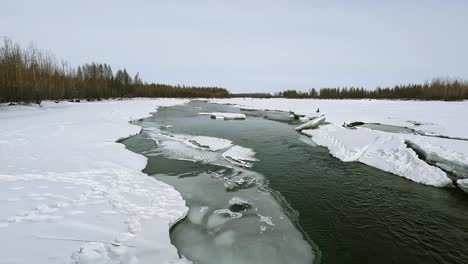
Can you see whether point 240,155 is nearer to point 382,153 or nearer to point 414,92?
point 382,153

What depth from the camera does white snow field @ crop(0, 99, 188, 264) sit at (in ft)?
10.0

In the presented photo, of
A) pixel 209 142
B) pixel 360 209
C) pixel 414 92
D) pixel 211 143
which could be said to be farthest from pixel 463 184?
pixel 414 92

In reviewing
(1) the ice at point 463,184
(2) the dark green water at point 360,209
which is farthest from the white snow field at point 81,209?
(1) the ice at point 463,184

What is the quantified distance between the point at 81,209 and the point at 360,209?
5.67 metres

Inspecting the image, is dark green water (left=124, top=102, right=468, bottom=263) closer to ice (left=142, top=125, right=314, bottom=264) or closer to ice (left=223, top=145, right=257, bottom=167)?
ice (left=142, top=125, right=314, bottom=264)

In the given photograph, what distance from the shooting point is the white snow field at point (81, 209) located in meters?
3.05

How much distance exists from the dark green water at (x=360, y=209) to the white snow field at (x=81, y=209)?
2.02 ft

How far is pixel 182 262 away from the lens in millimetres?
3369

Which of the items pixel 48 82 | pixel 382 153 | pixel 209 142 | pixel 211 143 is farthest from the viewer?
pixel 48 82

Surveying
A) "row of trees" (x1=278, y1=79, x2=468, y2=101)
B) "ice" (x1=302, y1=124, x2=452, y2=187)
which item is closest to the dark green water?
"ice" (x1=302, y1=124, x2=452, y2=187)

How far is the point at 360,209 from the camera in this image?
5.67 metres

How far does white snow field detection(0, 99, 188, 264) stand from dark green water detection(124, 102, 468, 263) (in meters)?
0.62

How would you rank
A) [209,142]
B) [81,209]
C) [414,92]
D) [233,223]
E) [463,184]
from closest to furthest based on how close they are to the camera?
[81,209], [233,223], [463,184], [209,142], [414,92]

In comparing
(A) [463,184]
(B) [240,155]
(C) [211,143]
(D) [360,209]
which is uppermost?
(C) [211,143]
